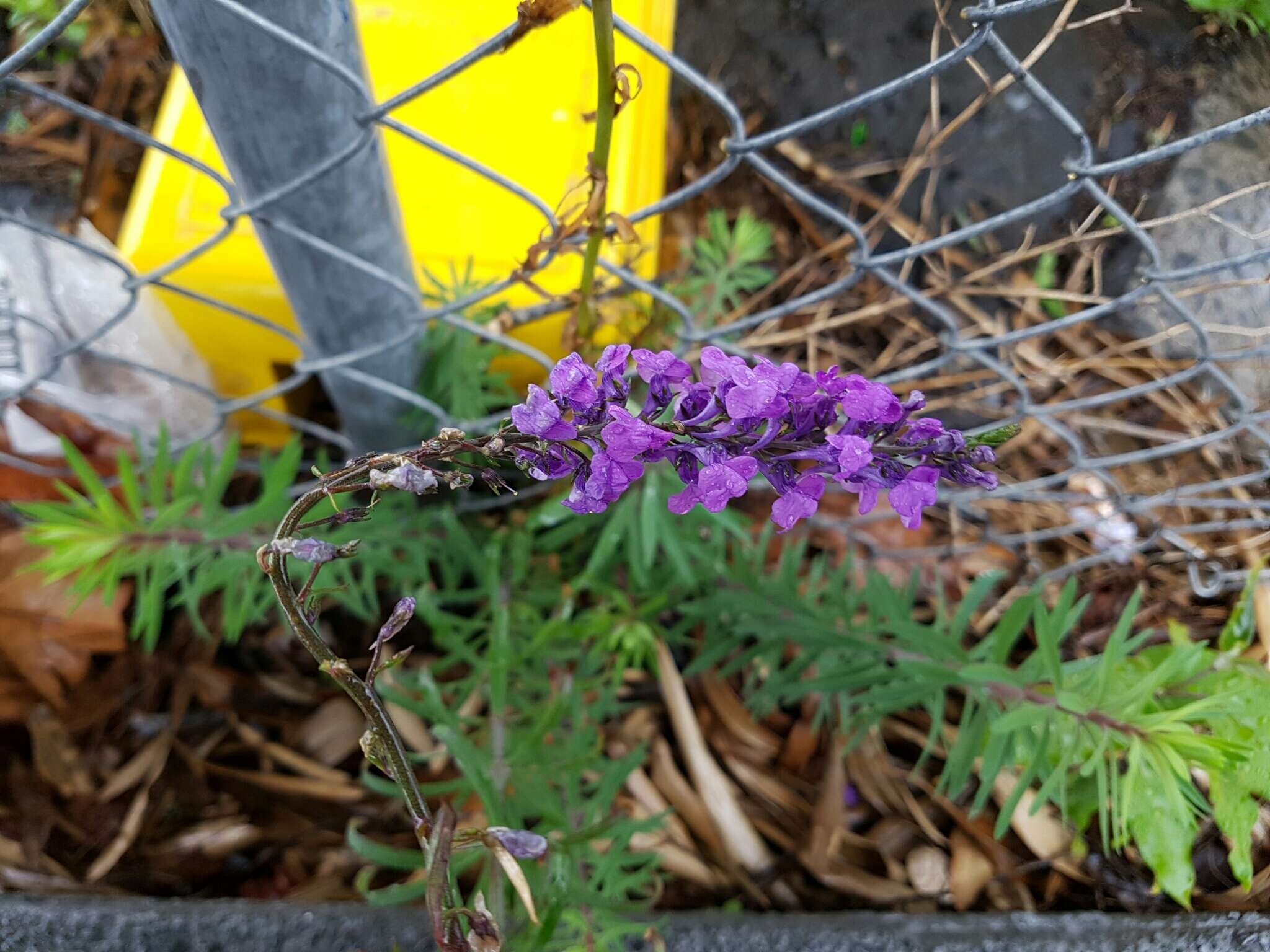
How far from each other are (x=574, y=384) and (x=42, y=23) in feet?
6.96

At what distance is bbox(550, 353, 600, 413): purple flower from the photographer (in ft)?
1.84

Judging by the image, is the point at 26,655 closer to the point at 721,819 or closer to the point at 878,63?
the point at 721,819

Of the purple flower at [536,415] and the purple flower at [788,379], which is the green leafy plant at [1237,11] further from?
the purple flower at [536,415]

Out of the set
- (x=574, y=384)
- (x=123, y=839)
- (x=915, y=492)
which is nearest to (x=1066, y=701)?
(x=915, y=492)

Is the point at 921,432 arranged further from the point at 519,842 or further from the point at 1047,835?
the point at 1047,835

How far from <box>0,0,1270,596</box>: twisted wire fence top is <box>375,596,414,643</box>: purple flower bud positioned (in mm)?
455

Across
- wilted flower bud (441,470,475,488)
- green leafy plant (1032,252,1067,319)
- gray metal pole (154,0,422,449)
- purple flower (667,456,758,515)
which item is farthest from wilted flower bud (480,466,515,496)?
green leafy plant (1032,252,1067,319)

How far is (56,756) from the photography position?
1608mm

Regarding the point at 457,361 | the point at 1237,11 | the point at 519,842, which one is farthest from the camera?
the point at 457,361

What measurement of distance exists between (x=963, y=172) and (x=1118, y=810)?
3.66 ft

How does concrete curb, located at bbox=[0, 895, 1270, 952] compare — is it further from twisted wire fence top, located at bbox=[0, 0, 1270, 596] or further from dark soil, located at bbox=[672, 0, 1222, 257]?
dark soil, located at bbox=[672, 0, 1222, 257]

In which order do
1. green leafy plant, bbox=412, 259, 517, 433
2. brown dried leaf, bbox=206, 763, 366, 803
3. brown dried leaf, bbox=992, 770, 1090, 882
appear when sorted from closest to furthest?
green leafy plant, bbox=412, 259, 517, 433 → brown dried leaf, bbox=992, 770, 1090, 882 → brown dried leaf, bbox=206, 763, 366, 803

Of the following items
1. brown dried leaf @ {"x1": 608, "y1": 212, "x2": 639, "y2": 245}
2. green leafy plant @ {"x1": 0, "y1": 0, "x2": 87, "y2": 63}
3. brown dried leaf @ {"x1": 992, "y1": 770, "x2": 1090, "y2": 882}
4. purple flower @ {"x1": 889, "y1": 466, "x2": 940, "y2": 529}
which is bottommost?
brown dried leaf @ {"x1": 992, "y1": 770, "x2": 1090, "y2": 882}

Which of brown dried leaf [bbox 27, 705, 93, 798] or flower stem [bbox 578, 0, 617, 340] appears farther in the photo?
brown dried leaf [bbox 27, 705, 93, 798]
